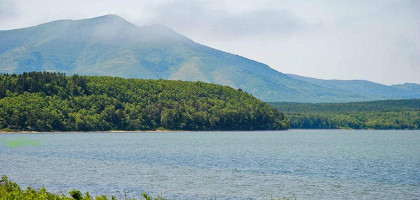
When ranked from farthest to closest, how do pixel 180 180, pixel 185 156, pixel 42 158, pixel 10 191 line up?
pixel 185 156 → pixel 42 158 → pixel 180 180 → pixel 10 191

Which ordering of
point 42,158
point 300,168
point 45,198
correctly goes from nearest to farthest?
point 45,198
point 300,168
point 42,158

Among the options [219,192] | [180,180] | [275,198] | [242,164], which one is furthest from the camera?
[242,164]

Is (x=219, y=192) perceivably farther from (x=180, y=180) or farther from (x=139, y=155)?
(x=139, y=155)

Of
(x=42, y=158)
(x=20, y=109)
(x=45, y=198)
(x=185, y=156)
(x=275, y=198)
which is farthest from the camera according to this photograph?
(x=20, y=109)

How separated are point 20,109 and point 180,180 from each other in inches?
5603

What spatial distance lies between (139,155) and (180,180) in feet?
141

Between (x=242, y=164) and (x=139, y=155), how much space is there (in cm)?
2758

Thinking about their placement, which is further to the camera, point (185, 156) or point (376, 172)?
point (185, 156)

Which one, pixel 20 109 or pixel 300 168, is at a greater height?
pixel 20 109

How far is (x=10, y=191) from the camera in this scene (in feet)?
141

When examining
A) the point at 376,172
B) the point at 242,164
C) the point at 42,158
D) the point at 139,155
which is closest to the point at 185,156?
the point at 139,155

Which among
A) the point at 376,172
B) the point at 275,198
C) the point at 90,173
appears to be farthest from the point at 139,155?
the point at 275,198

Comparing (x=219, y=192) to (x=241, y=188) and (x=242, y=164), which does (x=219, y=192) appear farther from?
(x=242, y=164)

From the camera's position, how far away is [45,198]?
38.3 meters
